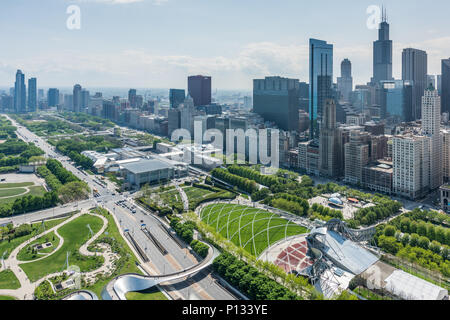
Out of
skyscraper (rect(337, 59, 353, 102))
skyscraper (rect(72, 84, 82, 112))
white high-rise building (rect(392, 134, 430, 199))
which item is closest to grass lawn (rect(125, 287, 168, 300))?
white high-rise building (rect(392, 134, 430, 199))

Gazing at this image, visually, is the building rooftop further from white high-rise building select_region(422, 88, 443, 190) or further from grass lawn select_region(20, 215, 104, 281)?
white high-rise building select_region(422, 88, 443, 190)

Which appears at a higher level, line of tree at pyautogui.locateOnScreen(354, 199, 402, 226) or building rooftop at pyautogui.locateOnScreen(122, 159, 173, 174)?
building rooftop at pyautogui.locateOnScreen(122, 159, 173, 174)

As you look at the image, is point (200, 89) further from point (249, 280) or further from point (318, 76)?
point (249, 280)

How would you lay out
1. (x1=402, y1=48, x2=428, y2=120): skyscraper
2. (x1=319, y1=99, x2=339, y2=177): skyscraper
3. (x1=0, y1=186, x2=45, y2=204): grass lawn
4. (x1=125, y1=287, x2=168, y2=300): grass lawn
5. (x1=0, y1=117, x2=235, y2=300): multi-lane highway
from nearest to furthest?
(x1=125, y1=287, x2=168, y2=300): grass lawn → (x1=0, y1=117, x2=235, y2=300): multi-lane highway → (x1=0, y1=186, x2=45, y2=204): grass lawn → (x1=319, y1=99, x2=339, y2=177): skyscraper → (x1=402, y1=48, x2=428, y2=120): skyscraper

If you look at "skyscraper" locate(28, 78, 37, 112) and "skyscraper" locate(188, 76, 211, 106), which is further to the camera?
"skyscraper" locate(28, 78, 37, 112)

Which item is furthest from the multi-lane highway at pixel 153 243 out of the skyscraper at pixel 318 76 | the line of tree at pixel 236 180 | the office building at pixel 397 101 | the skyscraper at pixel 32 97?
the skyscraper at pixel 32 97
